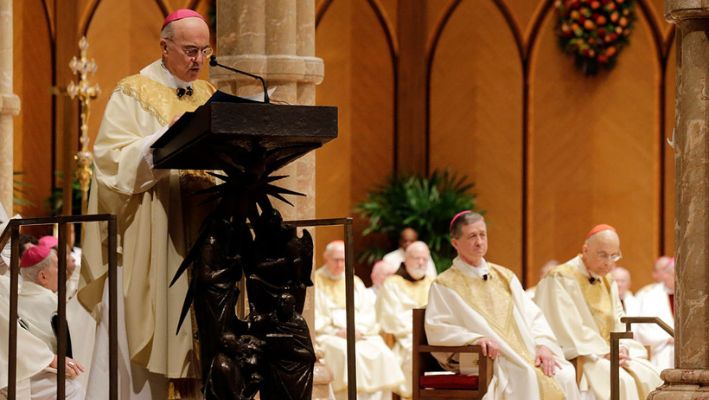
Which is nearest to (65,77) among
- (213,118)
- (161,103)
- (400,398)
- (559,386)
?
(400,398)

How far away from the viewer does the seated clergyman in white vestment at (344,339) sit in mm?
11242

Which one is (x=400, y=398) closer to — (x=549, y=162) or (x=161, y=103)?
(x=549, y=162)

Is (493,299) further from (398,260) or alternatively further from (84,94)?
(84,94)

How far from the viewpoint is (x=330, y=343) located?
452 inches

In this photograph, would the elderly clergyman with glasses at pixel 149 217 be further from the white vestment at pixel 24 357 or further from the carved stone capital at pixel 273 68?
the carved stone capital at pixel 273 68

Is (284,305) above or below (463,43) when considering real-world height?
below

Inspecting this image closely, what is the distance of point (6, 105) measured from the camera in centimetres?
949

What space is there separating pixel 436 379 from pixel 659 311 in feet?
14.9

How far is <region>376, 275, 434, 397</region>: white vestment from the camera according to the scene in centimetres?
1166

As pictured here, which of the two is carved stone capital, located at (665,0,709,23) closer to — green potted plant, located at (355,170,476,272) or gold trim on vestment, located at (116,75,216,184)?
gold trim on vestment, located at (116,75,216,184)

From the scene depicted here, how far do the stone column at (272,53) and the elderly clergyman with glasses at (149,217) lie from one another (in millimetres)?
1454

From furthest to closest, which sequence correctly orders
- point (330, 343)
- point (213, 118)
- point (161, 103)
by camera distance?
point (330, 343), point (161, 103), point (213, 118)

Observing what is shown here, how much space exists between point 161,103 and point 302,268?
985 millimetres

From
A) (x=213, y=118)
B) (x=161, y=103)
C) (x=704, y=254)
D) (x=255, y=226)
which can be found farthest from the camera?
(x=704, y=254)
